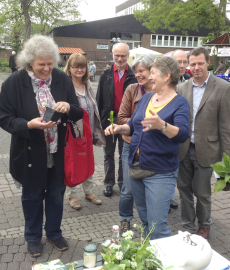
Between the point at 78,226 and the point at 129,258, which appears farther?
the point at 78,226

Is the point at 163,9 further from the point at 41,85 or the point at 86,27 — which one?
the point at 41,85

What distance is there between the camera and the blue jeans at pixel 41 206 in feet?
9.73

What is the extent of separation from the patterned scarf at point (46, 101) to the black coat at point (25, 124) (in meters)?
0.04

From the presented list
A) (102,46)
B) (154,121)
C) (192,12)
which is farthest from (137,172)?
(102,46)

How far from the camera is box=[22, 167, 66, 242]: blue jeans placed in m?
2.97

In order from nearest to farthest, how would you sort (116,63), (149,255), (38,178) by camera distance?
(149,255)
(38,178)
(116,63)

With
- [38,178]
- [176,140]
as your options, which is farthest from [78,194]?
[176,140]

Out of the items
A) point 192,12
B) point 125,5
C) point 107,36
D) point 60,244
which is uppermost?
point 125,5

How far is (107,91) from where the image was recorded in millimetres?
4352

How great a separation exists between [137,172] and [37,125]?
96cm

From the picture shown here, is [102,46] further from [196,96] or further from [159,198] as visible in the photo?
[159,198]

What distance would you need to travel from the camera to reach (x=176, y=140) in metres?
2.33

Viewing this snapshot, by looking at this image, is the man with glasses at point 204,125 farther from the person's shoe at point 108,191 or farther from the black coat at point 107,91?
the person's shoe at point 108,191

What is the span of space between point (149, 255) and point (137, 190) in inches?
42.8
